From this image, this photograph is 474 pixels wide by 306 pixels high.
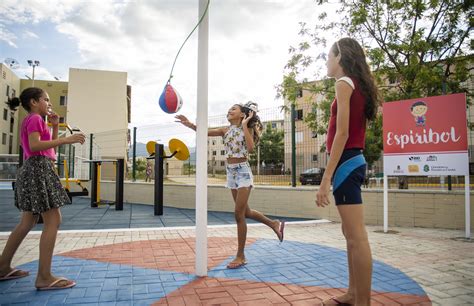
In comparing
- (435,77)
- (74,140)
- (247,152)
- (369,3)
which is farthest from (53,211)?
(369,3)

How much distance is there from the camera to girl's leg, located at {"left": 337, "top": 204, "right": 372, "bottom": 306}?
6.52 feet

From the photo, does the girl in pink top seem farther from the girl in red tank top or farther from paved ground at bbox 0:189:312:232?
paved ground at bbox 0:189:312:232

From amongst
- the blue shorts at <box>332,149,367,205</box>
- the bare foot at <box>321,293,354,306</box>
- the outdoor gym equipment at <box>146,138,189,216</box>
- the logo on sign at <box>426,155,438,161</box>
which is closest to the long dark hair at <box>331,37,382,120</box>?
the blue shorts at <box>332,149,367,205</box>

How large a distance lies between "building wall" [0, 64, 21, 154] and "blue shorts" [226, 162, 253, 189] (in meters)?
35.1

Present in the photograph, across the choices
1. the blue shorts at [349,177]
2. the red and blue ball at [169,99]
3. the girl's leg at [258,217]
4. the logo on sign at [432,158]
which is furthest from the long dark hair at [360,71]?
the logo on sign at [432,158]

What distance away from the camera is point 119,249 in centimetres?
420

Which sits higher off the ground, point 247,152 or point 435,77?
point 435,77

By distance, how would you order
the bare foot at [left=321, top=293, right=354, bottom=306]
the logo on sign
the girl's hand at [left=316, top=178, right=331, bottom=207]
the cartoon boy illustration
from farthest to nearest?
the cartoon boy illustration → the logo on sign → the bare foot at [left=321, top=293, right=354, bottom=306] → the girl's hand at [left=316, top=178, right=331, bottom=207]

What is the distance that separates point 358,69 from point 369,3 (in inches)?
306

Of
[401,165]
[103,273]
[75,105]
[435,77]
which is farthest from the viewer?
[75,105]

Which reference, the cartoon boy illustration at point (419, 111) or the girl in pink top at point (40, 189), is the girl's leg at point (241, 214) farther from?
the cartoon boy illustration at point (419, 111)

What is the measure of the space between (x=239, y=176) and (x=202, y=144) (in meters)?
0.69

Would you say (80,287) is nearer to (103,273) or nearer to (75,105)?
(103,273)

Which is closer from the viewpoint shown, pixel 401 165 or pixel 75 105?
pixel 401 165
